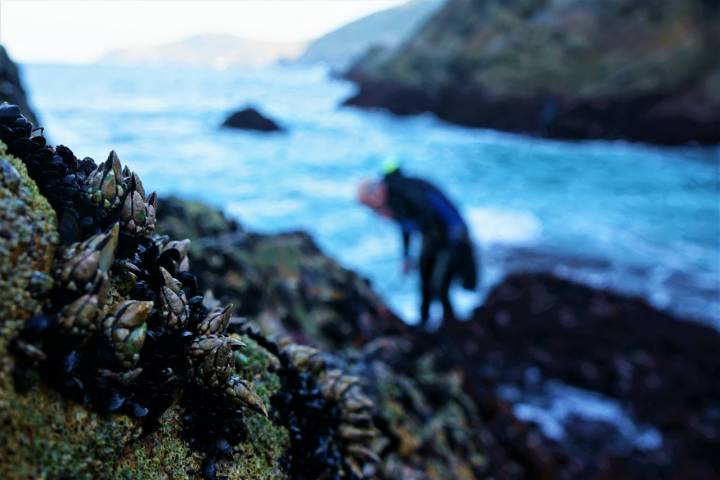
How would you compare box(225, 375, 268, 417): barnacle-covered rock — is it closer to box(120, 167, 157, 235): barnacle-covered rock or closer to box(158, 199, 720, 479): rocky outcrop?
box(120, 167, 157, 235): barnacle-covered rock

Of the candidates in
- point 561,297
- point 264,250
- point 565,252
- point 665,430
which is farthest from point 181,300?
point 565,252

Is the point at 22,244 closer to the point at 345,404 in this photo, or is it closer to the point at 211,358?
the point at 211,358

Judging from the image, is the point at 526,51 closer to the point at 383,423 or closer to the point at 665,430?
the point at 665,430

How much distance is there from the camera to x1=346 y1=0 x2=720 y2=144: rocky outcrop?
34.7 m

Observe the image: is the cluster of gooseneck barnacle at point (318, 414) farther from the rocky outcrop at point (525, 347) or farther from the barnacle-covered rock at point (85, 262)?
the rocky outcrop at point (525, 347)

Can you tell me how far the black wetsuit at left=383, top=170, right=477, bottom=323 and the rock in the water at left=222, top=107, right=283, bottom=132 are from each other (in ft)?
92.2

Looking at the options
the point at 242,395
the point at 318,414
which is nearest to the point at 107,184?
the point at 242,395

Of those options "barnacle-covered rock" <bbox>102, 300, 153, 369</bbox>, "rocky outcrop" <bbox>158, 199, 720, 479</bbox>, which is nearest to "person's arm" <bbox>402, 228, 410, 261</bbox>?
"rocky outcrop" <bbox>158, 199, 720, 479</bbox>

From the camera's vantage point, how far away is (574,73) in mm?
41094

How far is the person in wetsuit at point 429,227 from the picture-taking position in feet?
24.8

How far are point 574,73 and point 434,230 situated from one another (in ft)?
127

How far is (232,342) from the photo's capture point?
52.4 inches

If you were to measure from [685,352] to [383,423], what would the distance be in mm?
9222

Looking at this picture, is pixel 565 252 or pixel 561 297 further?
pixel 565 252
